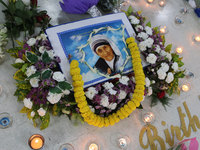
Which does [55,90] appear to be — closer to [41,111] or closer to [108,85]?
[41,111]

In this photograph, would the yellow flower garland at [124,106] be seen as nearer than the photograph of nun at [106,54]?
Yes

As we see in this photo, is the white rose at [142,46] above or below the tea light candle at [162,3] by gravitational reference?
below

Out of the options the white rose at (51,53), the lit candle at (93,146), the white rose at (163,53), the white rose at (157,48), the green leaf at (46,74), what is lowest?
the lit candle at (93,146)

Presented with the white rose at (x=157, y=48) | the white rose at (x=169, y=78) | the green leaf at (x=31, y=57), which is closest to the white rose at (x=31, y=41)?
the green leaf at (x=31, y=57)

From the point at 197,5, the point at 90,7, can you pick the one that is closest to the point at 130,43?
the point at 90,7

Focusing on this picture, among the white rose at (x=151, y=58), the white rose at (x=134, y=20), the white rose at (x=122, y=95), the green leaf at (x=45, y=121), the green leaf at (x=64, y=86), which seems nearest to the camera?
the green leaf at (x=64, y=86)

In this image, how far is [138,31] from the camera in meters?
2.04

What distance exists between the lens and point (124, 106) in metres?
1.73

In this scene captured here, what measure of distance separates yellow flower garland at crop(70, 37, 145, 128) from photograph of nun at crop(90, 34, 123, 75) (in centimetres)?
18

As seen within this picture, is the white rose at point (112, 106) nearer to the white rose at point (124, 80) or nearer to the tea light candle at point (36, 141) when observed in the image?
the white rose at point (124, 80)

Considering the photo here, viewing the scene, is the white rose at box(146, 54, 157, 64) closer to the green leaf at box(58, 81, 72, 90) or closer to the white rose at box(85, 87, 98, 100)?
the white rose at box(85, 87, 98, 100)

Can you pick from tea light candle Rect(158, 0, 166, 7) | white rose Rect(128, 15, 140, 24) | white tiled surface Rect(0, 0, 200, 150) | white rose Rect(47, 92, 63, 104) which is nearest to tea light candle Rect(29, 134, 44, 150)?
white tiled surface Rect(0, 0, 200, 150)

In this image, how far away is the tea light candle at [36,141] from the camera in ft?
5.32

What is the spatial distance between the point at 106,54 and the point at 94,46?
0.16 meters
